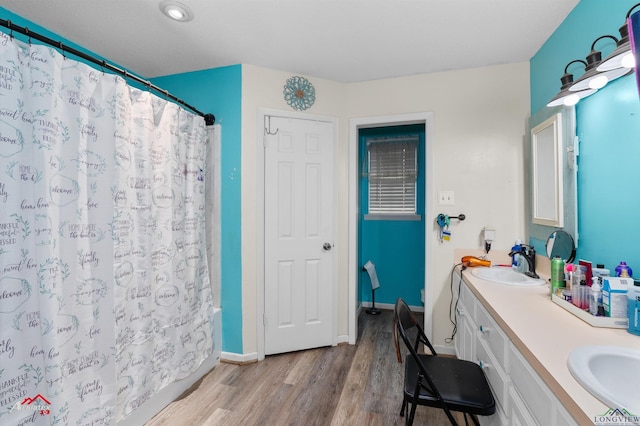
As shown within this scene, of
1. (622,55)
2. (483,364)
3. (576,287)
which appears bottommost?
(483,364)

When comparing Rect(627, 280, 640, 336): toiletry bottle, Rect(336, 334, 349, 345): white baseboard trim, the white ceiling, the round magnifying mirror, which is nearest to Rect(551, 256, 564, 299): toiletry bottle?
the round magnifying mirror

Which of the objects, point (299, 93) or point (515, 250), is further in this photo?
point (299, 93)

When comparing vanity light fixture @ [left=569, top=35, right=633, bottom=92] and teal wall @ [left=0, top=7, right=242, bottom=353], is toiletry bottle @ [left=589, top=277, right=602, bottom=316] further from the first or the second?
teal wall @ [left=0, top=7, right=242, bottom=353]

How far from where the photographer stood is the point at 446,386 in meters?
1.24

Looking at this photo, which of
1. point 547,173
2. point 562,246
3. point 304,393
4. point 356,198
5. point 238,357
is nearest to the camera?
point 562,246

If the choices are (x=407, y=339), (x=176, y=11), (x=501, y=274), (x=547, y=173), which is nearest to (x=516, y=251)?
(x=501, y=274)

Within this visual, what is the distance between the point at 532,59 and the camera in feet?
6.82

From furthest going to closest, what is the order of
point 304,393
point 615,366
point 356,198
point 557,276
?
point 356,198
point 304,393
point 557,276
point 615,366

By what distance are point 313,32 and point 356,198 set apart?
4.42 feet

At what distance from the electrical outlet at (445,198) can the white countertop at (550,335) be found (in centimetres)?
91

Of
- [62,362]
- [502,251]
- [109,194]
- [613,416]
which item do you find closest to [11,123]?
[109,194]

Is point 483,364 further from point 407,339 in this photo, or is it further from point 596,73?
point 596,73

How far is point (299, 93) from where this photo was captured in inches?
92.5

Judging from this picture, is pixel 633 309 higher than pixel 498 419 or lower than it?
higher
